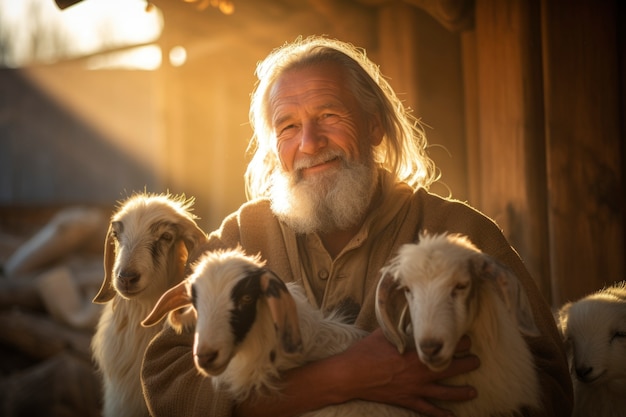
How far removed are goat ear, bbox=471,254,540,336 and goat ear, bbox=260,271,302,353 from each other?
2.72 ft

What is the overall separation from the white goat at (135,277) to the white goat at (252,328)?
844mm

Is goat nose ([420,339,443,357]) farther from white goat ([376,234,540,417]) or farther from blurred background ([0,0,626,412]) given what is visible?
blurred background ([0,0,626,412])

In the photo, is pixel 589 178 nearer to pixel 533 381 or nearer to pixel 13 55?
pixel 533 381

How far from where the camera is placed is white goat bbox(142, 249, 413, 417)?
3082mm

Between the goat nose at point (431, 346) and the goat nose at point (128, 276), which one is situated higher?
the goat nose at point (128, 276)

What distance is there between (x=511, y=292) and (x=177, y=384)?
1.70 meters

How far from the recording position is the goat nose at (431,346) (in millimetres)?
2883

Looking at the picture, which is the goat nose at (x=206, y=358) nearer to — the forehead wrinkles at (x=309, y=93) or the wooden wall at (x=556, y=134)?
the forehead wrinkles at (x=309, y=93)

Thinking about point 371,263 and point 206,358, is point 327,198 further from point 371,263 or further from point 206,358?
point 206,358

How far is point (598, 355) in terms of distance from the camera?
3824mm

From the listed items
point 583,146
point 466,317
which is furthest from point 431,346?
point 583,146

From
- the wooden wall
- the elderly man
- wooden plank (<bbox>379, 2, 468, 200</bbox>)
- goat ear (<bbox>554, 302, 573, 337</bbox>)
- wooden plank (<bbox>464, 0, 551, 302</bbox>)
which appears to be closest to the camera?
the elderly man

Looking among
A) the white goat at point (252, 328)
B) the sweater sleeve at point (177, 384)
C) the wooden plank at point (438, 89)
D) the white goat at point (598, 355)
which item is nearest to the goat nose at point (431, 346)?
the white goat at point (252, 328)

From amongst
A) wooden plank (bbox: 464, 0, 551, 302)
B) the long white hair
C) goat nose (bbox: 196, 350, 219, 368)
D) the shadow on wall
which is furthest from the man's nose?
the shadow on wall
